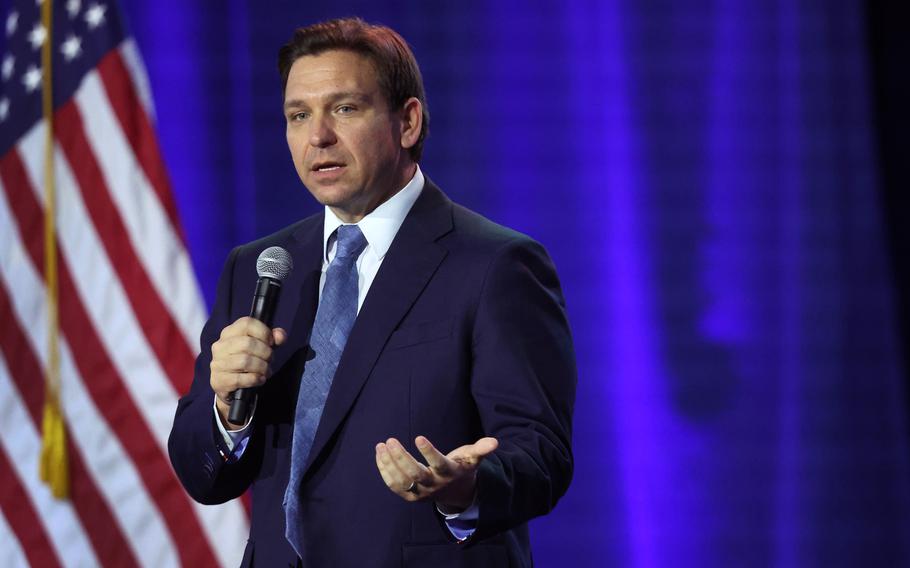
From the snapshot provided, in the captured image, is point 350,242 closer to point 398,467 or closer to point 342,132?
point 342,132

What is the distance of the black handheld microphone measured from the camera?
1314mm

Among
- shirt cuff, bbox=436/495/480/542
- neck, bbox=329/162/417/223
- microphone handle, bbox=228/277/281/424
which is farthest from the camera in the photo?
neck, bbox=329/162/417/223

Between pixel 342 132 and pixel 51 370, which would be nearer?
pixel 342 132

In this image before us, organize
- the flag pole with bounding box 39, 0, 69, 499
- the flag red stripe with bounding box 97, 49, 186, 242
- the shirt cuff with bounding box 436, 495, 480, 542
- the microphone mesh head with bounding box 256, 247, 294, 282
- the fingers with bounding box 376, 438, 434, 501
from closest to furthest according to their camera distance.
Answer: the fingers with bounding box 376, 438, 434, 501, the shirt cuff with bounding box 436, 495, 480, 542, the microphone mesh head with bounding box 256, 247, 294, 282, the flag pole with bounding box 39, 0, 69, 499, the flag red stripe with bounding box 97, 49, 186, 242

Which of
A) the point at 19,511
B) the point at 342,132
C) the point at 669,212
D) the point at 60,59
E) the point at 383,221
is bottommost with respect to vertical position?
the point at 19,511

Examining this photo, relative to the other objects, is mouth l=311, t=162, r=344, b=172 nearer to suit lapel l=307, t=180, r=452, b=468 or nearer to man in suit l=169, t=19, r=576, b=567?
man in suit l=169, t=19, r=576, b=567

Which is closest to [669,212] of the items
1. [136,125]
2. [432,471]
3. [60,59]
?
[136,125]

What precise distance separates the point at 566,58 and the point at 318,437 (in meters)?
1.85

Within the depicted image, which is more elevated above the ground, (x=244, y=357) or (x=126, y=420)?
(x=244, y=357)

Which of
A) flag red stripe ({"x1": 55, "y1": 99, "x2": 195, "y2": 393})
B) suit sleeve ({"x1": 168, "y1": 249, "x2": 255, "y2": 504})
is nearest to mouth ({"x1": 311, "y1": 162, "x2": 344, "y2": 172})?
suit sleeve ({"x1": 168, "y1": 249, "x2": 255, "y2": 504})

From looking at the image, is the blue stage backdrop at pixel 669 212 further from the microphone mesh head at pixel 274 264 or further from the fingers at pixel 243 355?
the fingers at pixel 243 355

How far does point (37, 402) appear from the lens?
258 centimetres

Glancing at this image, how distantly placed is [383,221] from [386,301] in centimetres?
15

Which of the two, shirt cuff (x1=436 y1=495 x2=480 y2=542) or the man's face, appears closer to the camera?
shirt cuff (x1=436 y1=495 x2=480 y2=542)
